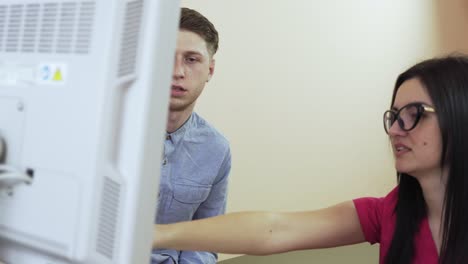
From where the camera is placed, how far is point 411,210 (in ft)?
4.08

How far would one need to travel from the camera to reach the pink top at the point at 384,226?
3.97 feet

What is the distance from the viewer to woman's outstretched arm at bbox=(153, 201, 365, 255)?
3.63 ft

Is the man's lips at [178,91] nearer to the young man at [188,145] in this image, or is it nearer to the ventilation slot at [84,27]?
the young man at [188,145]

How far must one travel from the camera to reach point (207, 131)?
1431 millimetres

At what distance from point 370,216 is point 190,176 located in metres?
0.50

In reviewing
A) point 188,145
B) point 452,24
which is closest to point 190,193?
point 188,145

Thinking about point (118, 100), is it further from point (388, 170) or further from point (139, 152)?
point (388, 170)

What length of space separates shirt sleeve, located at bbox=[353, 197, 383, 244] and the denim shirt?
16.2 inches

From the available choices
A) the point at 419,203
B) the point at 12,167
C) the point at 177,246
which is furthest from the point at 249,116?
the point at 12,167

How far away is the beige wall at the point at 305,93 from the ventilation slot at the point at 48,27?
5.59 ft

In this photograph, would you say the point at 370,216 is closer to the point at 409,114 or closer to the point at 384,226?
the point at 384,226

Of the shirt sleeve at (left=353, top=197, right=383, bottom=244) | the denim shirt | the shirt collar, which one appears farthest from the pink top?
the shirt collar

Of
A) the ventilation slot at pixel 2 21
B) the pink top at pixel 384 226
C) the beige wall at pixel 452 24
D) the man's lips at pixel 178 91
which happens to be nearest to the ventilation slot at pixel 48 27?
the ventilation slot at pixel 2 21

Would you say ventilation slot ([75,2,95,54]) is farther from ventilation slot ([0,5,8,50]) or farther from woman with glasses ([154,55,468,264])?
woman with glasses ([154,55,468,264])
